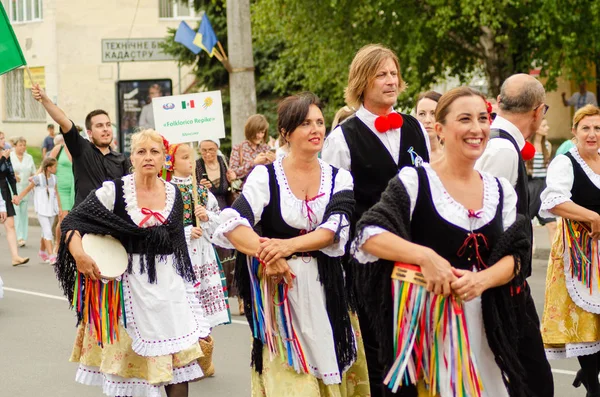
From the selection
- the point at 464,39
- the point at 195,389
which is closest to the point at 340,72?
the point at 464,39

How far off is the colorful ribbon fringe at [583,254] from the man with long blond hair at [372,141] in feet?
5.18

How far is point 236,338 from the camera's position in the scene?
9.85 m

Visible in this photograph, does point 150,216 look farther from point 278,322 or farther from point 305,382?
point 305,382

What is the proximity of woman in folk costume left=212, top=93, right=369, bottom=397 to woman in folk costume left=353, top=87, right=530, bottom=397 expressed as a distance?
957 mm

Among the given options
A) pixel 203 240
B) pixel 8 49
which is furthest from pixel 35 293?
pixel 203 240

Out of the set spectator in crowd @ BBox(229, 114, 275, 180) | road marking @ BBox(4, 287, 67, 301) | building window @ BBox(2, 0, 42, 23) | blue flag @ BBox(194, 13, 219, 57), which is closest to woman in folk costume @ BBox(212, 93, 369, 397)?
spectator in crowd @ BBox(229, 114, 275, 180)

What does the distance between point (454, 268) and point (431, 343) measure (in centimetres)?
33

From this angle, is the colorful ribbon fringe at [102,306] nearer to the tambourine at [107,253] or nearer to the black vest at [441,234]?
the tambourine at [107,253]

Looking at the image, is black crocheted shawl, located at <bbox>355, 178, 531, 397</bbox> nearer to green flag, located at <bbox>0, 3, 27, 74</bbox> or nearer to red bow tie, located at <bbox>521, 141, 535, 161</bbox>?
red bow tie, located at <bbox>521, 141, 535, 161</bbox>

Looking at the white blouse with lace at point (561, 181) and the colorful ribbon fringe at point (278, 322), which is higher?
the white blouse with lace at point (561, 181)

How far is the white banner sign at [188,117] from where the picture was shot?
31.4 ft

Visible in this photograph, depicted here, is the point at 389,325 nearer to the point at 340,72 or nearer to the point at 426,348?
the point at 426,348

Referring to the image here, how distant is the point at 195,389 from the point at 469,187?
13.1 ft

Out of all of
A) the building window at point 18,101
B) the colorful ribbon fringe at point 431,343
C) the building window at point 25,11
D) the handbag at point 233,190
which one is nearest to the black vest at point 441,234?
the colorful ribbon fringe at point 431,343
